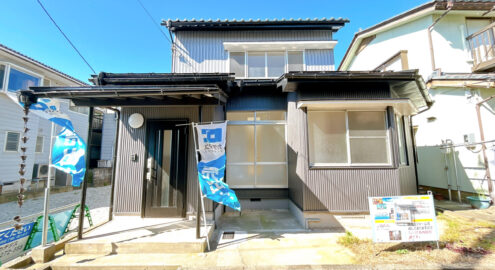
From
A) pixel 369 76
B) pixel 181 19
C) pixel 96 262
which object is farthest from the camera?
pixel 181 19

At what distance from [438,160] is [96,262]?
10.4 metres

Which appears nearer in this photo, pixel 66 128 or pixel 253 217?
pixel 66 128

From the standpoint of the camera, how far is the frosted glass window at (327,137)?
15.7 feet

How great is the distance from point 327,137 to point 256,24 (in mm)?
5955

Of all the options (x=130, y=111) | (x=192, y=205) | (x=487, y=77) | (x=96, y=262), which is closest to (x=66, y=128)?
(x=130, y=111)

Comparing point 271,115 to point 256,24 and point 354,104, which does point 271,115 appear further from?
point 256,24

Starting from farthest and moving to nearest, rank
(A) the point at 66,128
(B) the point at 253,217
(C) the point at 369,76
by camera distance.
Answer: (B) the point at 253,217 → (C) the point at 369,76 → (A) the point at 66,128

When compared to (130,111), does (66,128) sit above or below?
below

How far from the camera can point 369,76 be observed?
4387mm

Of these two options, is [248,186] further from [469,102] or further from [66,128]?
[469,102]

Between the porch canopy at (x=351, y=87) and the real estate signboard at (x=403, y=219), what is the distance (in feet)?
7.52

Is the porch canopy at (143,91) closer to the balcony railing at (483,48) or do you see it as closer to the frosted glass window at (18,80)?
the frosted glass window at (18,80)

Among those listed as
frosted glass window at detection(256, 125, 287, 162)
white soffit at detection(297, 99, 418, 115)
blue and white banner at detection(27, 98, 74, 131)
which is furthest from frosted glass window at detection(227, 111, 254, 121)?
blue and white banner at detection(27, 98, 74, 131)

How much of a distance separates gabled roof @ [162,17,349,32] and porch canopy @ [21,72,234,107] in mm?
4381
